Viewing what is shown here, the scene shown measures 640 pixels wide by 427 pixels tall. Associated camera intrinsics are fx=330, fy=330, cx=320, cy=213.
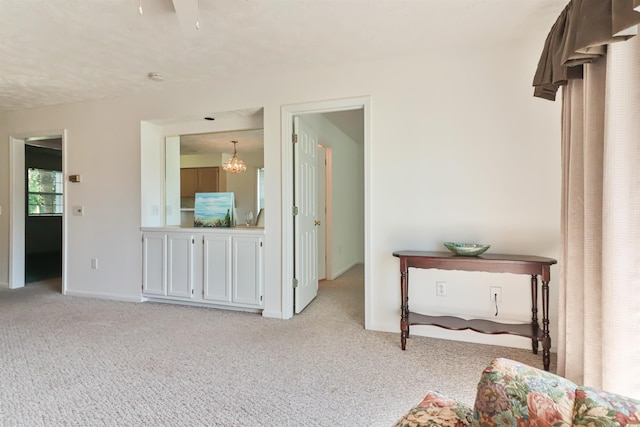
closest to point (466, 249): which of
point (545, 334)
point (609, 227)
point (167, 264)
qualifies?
point (545, 334)

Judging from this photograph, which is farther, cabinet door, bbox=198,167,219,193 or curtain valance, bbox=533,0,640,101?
cabinet door, bbox=198,167,219,193

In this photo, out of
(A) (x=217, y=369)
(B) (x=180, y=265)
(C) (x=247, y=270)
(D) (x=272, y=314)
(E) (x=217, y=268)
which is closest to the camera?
(A) (x=217, y=369)

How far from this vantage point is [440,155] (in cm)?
278

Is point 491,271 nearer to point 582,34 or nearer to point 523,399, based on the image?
point 582,34

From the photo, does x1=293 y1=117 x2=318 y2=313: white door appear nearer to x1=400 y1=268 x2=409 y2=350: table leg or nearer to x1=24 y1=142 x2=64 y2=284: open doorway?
x1=400 y1=268 x2=409 y2=350: table leg

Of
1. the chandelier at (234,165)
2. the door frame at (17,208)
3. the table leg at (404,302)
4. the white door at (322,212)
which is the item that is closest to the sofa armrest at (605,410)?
the table leg at (404,302)

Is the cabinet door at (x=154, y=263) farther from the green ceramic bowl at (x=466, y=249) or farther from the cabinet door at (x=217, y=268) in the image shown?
the green ceramic bowl at (x=466, y=249)

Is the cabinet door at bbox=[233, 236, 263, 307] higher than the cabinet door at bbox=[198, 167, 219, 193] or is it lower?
lower

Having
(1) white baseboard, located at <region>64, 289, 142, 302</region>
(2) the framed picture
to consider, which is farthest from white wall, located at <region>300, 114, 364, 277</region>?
(1) white baseboard, located at <region>64, 289, 142, 302</region>

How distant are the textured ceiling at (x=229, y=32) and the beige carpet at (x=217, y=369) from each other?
235 centimetres

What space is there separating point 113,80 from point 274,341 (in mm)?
3077

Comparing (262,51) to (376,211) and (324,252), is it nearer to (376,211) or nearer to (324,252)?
(376,211)

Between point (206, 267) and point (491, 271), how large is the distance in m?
2.73

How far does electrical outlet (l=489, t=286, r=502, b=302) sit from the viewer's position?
8.62 ft
